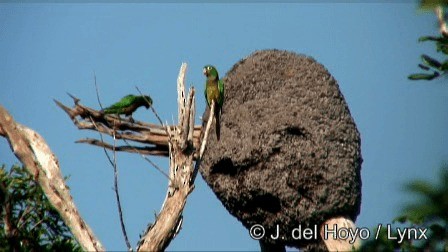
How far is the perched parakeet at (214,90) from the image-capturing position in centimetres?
883

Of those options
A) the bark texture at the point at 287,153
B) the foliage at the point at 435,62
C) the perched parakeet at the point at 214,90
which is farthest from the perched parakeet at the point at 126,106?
the foliage at the point at 435,62

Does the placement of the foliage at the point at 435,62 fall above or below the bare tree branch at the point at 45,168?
above

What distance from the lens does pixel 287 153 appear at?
8273 mm

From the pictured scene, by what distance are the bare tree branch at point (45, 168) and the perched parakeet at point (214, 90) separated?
2854mm

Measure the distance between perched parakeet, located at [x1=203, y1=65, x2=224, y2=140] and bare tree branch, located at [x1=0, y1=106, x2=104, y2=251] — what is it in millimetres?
2854

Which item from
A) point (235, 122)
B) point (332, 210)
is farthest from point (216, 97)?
point (332, 210)

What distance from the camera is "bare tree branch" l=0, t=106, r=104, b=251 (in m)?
5.95

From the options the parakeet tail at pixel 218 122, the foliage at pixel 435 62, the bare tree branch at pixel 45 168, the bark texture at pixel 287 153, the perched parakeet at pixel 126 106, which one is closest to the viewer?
the foliage at pixel 435 62

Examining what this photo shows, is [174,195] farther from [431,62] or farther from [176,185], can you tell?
[431,62]

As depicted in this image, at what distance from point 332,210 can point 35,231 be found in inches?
131

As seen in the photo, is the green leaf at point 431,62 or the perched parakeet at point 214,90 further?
the perched parakeet at point 214,90

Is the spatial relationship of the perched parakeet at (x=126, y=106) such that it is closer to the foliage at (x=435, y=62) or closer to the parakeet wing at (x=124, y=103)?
the parakeet wing at (x=124, y=103)

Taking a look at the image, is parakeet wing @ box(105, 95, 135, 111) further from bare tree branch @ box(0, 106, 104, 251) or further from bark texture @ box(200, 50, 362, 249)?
bare tree branch @ box(0, 106, 104, 251)

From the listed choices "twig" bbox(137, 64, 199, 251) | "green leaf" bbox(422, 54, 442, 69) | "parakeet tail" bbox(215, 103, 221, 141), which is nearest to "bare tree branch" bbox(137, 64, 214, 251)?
"twig" bbox(137, 64, 199, 251)
